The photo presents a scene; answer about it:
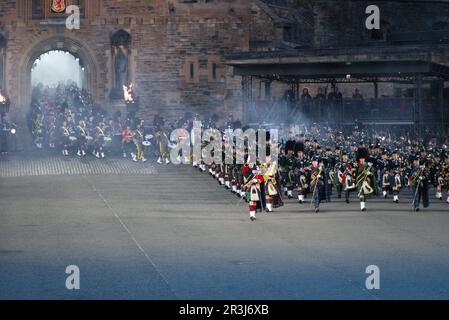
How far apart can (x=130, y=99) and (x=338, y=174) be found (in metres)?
25.3

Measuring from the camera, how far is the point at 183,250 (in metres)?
21.0

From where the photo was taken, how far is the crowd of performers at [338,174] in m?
28.5

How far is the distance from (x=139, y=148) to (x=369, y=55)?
9.91 metres

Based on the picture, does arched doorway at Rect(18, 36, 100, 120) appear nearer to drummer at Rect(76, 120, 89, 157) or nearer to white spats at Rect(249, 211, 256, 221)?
drummer at Rect(76, 120, 89, 157)

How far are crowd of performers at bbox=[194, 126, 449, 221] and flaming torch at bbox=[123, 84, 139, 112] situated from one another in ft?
57.7

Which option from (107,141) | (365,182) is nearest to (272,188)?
(365,182)

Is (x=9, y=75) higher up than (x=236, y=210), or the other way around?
(x=9, y=75)

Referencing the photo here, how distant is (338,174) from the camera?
106ft

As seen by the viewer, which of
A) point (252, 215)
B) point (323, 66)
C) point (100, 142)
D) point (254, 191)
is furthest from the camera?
point (100, 142)

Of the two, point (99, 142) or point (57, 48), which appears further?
point (57, 48)
